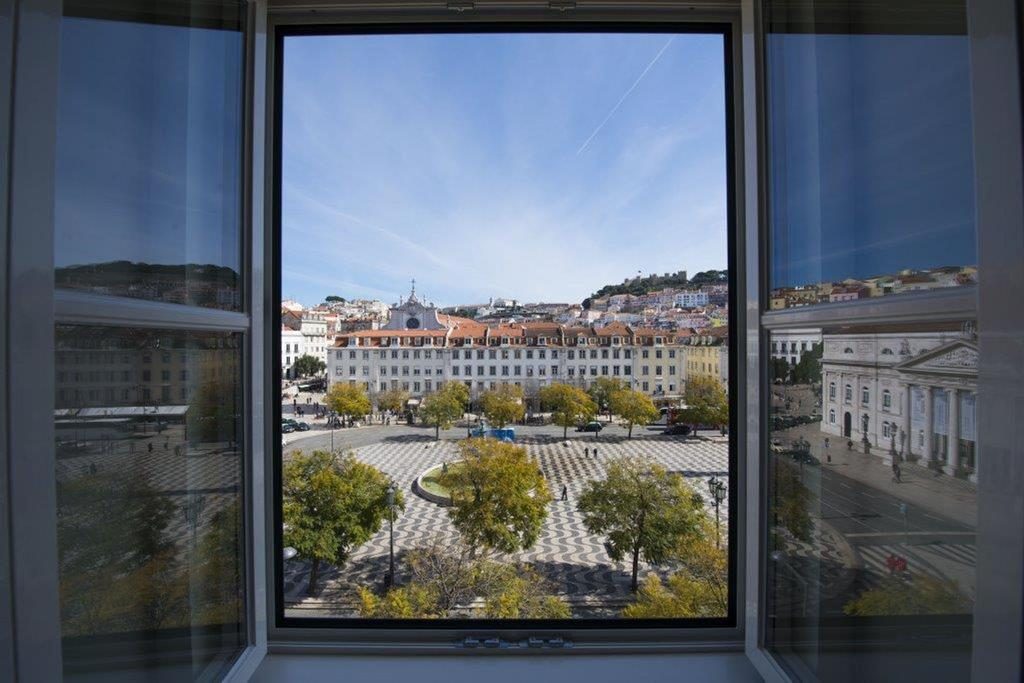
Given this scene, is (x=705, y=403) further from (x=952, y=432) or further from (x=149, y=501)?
(x=149, y=501)

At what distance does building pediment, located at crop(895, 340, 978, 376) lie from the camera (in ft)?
3.34

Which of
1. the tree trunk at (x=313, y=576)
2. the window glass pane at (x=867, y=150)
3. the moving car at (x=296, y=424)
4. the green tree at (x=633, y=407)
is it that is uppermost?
the window glass pane at (x=867, y=150)

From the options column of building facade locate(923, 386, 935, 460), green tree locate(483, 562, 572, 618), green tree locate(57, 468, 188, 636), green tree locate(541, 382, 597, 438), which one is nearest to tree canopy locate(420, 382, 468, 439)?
green tree locate(541, 382, 597, 438)

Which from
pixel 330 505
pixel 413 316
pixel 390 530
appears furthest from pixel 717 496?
pixel 330 505

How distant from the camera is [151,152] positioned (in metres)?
1.41

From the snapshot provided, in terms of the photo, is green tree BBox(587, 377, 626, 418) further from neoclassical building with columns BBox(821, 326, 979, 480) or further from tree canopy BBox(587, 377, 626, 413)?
neoclassical building with columns BBox(821, 326, 979, 480)

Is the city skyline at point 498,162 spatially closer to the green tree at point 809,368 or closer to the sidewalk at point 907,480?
the green tree at point 809,368

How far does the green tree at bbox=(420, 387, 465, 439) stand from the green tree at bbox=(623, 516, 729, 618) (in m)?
1.04

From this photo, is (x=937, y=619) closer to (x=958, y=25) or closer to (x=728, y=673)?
(x=728, y=673)

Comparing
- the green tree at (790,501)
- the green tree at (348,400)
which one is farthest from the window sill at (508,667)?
the green tree at (348,400)

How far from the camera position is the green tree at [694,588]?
2150 millimetres

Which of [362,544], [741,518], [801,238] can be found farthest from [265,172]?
[741,518]

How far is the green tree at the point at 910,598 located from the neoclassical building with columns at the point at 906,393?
25 cm

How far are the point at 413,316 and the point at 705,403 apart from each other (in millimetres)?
1285
